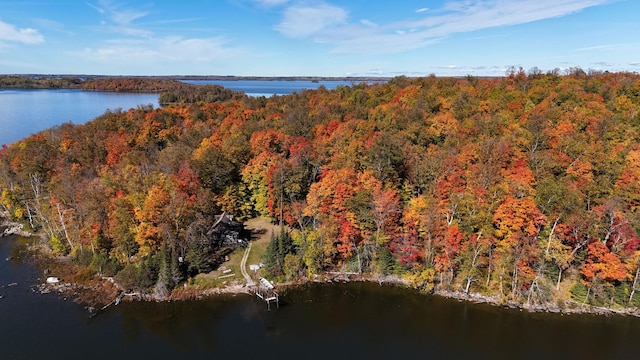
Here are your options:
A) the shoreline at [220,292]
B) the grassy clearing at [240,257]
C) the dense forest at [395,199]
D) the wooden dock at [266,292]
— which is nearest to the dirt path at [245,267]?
the grassy clearing at [240,257]

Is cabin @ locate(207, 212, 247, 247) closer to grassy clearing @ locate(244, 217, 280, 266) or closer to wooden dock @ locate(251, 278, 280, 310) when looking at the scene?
grassy clearing @ locate(244, 217, 280, 266)

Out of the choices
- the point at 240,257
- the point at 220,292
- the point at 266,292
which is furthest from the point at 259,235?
the point at 266,292

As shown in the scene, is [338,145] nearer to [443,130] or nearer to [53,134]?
[443,130]

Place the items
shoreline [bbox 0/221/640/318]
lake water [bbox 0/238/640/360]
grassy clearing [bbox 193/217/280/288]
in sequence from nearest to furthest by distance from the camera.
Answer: lake water [bbox 0/238/640/360]
shoreline [bbox 0/221/640/318]
grassy clearing [bbox 193/217/280/288]

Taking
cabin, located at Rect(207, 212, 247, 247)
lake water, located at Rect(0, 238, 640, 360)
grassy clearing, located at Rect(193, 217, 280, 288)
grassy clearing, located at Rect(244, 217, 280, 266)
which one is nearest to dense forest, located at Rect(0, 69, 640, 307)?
cabin, located at Rect(207, 212, 247, 247)

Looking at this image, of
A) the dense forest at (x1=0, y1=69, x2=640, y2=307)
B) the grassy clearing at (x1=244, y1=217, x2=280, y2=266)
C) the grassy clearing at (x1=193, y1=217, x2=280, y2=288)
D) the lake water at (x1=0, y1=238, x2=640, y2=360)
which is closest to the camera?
the lake water at (x1=0, y1=238, x2=640, y2=360)

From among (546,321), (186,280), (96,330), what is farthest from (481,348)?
(96,330)
